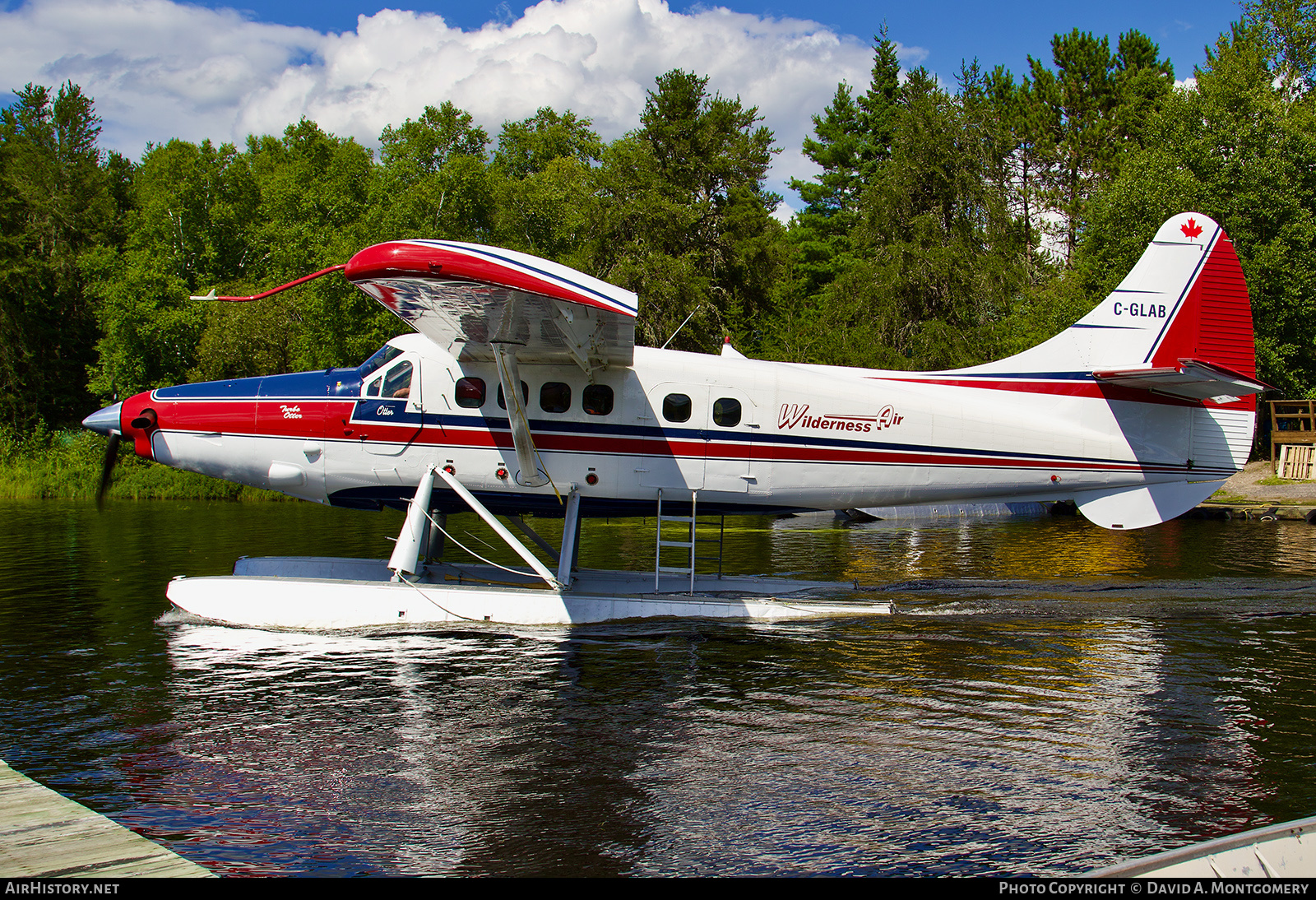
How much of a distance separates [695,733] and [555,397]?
15.3 feet

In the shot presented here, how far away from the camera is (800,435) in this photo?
9.88m

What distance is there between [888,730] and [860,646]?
239cm

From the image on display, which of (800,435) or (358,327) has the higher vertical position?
(358,327)

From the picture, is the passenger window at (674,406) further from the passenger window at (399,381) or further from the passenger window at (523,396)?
the passenger window at (399,381)

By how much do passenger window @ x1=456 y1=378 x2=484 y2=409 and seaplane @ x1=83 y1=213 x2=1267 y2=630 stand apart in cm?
2

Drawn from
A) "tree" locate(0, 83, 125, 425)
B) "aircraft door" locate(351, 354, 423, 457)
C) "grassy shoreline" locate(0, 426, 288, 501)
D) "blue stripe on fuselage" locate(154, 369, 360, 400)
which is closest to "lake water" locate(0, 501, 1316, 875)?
"aircraft door" locate(351, 354, 423, 457)

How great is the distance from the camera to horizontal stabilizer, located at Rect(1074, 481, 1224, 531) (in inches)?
400

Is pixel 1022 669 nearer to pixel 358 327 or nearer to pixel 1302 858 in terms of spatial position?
pixel 1302 858

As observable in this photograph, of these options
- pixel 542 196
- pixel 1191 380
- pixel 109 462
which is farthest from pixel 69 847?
pixel 542 196

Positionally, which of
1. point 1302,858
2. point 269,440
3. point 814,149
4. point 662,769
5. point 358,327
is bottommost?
point 662,769

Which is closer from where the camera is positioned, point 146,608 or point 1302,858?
point 1302,858

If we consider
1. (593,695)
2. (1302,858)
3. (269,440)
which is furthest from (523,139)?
(1302,858)

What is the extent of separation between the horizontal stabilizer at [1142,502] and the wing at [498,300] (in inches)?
226

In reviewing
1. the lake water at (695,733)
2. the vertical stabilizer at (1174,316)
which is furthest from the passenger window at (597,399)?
the vertical stabilizer at (1174,316)
